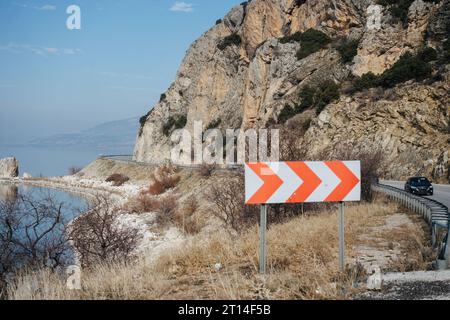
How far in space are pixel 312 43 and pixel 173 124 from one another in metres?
29.1

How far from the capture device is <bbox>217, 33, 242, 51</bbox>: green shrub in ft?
234

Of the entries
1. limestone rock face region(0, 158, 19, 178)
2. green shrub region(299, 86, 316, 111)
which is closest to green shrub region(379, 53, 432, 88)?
A: green shrub region(299, 86, 316, 111)

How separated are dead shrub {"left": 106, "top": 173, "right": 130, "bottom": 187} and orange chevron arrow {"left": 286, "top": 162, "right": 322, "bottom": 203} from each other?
61423mm

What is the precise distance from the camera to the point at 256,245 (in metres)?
9.26

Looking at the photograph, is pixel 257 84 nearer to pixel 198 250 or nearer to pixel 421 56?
pixel 421 56

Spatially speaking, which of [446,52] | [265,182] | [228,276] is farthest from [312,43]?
[228,276]

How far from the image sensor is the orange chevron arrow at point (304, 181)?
738 cm

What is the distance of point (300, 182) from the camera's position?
7.41 metres

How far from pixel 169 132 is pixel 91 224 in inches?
2192

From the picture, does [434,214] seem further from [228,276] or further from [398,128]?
[398,128]

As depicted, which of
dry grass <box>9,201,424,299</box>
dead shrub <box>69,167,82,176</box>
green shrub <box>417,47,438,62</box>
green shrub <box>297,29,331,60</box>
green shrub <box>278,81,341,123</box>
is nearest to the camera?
dry grass <box>9,201,424,299</box>

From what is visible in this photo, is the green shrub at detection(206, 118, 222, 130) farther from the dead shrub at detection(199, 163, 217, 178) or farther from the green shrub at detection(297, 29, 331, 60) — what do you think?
the dead shrub at detection(199, 163, 217, 178)

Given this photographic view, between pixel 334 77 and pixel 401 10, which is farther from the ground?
pixel 401 10

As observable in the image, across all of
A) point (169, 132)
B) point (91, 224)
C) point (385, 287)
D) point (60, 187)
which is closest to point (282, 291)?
point (385, 287)
